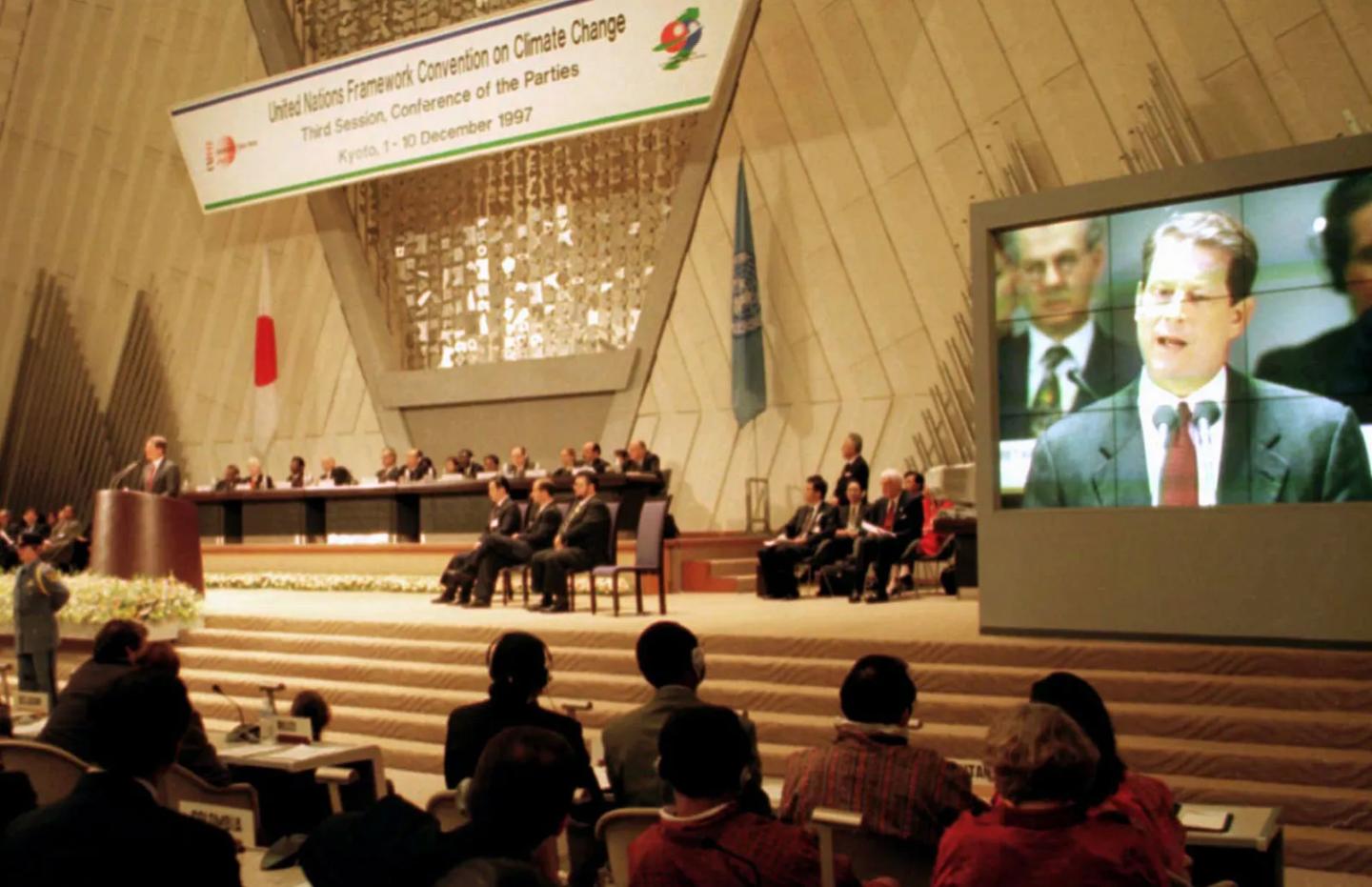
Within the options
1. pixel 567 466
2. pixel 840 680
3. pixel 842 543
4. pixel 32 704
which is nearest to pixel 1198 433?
pixel 840 680

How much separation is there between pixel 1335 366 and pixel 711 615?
3.89m

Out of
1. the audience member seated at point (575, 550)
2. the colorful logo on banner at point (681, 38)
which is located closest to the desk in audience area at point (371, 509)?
the audience member seated at point (575, 550)

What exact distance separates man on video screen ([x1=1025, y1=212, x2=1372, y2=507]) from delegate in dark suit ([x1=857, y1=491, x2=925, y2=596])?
269 centimetres

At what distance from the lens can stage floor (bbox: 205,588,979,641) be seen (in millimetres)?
7059

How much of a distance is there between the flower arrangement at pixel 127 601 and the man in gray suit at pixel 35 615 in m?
0.80

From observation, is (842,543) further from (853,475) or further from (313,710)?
(313,710)

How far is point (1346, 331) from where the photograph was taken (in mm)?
5758

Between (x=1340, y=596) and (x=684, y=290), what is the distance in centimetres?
823

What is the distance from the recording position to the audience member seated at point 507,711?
315cm

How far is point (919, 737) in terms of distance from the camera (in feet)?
18.6

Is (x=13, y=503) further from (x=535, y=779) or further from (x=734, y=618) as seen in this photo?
(x=535, y=779)

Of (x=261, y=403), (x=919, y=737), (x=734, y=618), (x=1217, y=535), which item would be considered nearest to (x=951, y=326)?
(x=734, y=618)

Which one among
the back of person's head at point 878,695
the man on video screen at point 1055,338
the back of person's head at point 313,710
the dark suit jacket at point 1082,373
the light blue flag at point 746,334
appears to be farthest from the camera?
A: the light blue flag at point 746,334

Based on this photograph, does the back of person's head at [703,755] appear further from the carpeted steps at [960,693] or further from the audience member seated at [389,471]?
the audience member seated at [389,471]
